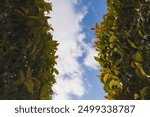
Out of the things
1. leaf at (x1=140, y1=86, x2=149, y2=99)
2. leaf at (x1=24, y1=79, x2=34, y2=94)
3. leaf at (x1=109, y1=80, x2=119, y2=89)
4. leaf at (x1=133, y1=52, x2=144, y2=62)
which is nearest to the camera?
leaf at (x1=24, y1=79, x2=34, y2=94)

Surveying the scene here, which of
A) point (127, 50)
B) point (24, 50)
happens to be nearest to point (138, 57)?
point (127, 50)

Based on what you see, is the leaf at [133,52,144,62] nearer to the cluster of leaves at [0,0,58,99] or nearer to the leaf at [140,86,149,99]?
the leaf at [140,86,149,99]

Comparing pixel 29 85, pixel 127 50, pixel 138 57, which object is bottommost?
pixel 29 85

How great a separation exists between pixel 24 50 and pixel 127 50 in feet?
7.59

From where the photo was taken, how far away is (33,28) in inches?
306

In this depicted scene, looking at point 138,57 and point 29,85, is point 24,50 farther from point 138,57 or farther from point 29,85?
point 138,57

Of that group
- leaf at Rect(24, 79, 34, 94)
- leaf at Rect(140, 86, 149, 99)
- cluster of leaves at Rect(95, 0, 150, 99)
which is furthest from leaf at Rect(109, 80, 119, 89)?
leaf at Rect(24, 79, 34, 94)

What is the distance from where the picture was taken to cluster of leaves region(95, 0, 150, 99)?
8.02m

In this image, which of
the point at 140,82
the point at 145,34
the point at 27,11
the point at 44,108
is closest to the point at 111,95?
the point at 140,82

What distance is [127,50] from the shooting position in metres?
8.59

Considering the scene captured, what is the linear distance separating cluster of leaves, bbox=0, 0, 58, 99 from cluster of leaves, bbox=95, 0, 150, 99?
57.3 inches

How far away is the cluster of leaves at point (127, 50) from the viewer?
8016mm

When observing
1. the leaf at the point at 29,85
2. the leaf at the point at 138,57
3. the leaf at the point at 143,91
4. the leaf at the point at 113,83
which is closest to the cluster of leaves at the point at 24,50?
the leaf at the point at 29,85

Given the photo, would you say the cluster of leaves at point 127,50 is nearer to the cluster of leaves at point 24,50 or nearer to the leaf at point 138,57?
the leaf at point 138,57
